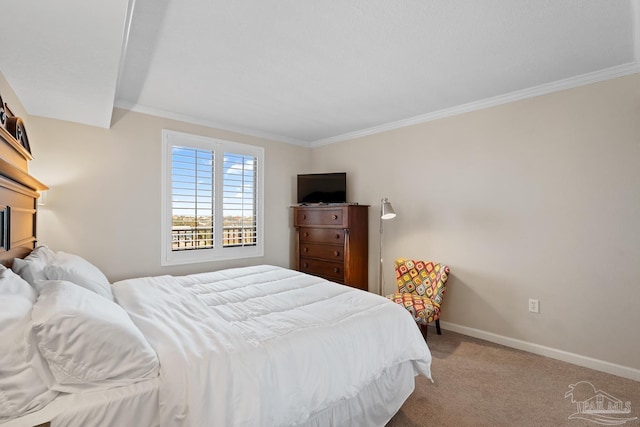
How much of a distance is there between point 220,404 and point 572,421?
224 centimetres

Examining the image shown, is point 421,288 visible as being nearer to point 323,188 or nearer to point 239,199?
point 323,188

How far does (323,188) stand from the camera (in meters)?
4.46

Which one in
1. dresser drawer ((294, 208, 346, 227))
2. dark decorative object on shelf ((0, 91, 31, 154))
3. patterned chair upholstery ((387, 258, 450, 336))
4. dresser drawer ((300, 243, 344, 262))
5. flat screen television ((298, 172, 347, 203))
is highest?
dark decorative object on shelf ((0, 91, 31, 154))

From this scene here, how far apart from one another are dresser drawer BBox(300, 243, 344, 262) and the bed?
69.7 inches

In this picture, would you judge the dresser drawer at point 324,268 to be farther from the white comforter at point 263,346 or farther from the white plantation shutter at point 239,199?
the white comforter at point 263,346

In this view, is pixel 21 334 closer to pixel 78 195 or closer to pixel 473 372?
pixel 78 195

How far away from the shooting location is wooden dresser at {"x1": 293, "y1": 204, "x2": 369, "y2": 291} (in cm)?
396

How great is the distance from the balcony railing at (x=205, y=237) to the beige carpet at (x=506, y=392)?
275cm

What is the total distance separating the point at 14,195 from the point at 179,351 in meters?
1.53

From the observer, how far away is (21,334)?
41.2 inches

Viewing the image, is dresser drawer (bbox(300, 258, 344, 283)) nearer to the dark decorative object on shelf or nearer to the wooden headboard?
the wooden headboard

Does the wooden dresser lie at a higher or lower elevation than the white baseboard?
higher

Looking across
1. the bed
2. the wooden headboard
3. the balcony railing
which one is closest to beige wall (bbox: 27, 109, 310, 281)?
the balcony railing

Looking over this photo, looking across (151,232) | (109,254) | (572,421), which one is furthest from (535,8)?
(109,254)
